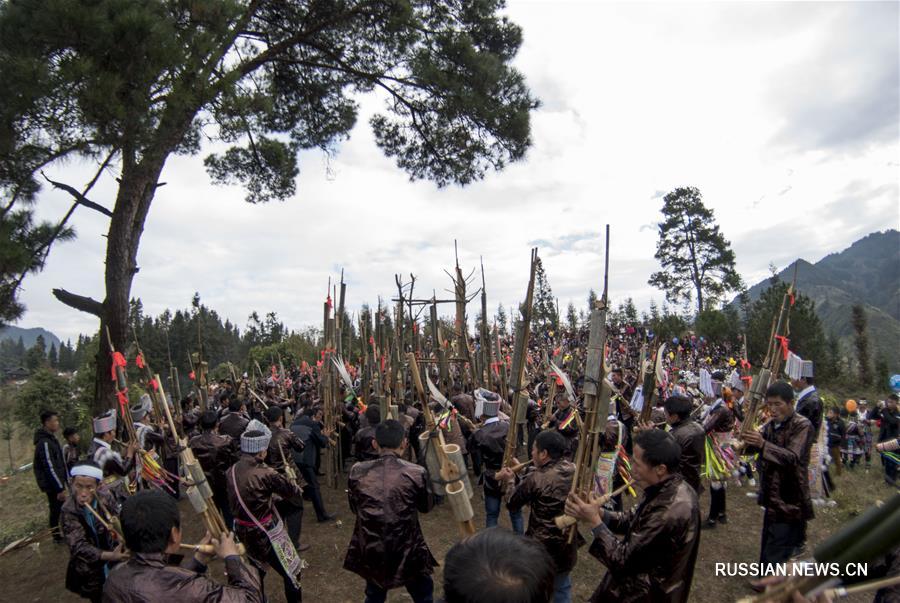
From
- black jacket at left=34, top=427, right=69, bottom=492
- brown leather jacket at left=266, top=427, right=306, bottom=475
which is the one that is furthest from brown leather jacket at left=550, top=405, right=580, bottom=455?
black jacket at left=34, top=427, right=69, bottom=492

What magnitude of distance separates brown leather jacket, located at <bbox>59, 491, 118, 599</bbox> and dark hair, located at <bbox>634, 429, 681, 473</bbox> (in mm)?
4025

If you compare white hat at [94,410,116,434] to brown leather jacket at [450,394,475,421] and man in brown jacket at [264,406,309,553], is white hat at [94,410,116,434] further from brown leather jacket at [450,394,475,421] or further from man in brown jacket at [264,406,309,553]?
brown leather jacket at [450,394,475,421]

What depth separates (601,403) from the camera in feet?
10.9

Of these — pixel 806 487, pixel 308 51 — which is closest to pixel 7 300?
pixel 308 51

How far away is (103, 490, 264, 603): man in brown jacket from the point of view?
2244 millimetres

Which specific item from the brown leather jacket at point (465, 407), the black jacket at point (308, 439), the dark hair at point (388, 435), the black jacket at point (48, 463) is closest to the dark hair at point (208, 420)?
the black jacket at point (308, 439)

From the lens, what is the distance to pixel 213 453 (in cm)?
662

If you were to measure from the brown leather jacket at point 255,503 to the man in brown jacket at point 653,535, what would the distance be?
2916 mm

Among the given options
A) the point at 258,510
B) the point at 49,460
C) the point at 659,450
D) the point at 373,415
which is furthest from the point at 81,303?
the point at 659,450

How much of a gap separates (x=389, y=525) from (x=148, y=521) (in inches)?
71.8

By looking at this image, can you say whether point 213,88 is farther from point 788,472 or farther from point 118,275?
point 788,472

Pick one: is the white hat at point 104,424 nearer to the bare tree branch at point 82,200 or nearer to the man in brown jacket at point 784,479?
the bare tree branch at point 82,200

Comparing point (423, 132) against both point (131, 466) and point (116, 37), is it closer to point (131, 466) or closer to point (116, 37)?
point (116, 37)

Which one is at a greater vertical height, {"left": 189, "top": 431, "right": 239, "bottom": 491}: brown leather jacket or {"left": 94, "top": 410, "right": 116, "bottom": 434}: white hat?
{"left": 94, "top": 410, "right": 116, "bottom": 434}: white hat
